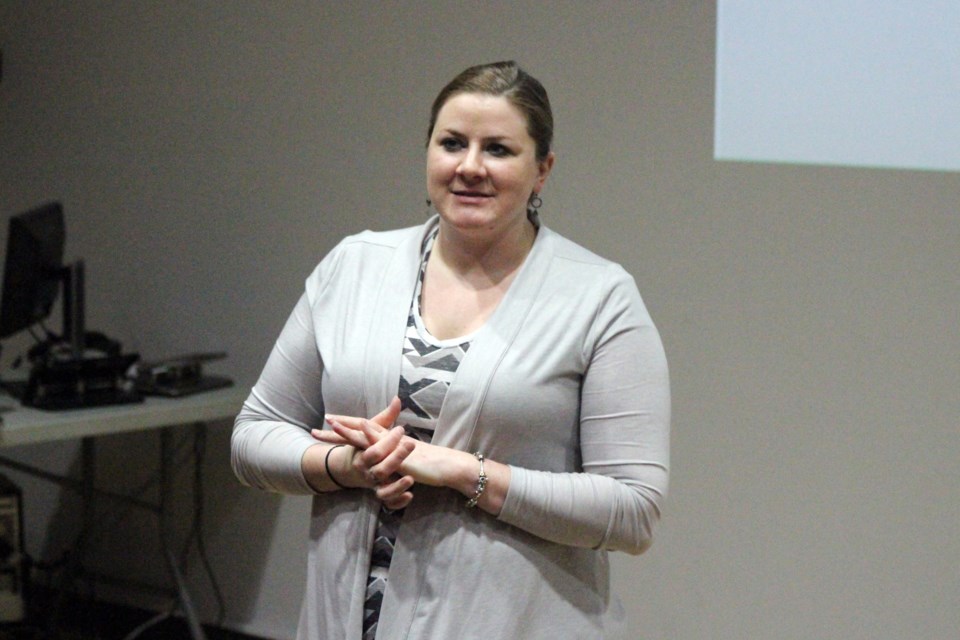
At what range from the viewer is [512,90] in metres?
1.48

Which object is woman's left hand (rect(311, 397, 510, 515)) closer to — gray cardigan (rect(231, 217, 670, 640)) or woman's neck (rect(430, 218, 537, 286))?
gray cardigan (rect(231, 217, 670, 640))

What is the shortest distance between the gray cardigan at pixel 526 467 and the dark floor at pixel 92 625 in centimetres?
234

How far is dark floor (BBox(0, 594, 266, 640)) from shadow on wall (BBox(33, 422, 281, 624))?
5 centimetres

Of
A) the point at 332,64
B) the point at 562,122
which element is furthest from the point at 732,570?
the point at 332,64

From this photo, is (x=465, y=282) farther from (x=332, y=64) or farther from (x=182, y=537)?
(x=182, y=537)

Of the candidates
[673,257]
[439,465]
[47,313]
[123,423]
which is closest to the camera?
[439,465]

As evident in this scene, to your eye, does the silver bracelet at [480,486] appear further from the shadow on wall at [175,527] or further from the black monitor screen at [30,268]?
the shadow on wall at [175,527]

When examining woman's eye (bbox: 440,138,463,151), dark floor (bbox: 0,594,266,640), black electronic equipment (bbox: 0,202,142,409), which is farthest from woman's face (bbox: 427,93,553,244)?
dark floor (bbox: 0,594,266,640)

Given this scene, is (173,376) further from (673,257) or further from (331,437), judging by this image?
(331,437)

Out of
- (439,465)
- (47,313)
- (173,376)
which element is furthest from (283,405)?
(47,313)

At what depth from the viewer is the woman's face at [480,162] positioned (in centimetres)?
146

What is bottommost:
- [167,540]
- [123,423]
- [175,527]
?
[175,527]

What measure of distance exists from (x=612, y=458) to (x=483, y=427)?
17cm

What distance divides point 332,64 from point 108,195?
103 cm
